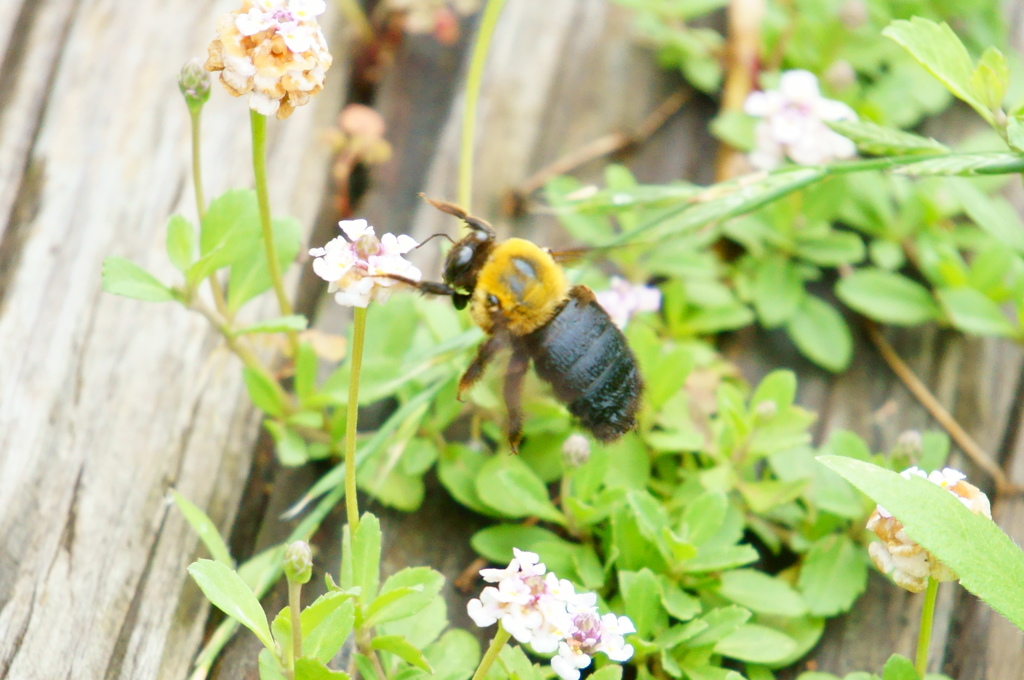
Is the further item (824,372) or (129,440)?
(824,372)

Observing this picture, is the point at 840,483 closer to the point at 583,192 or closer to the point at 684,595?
the point at 684,595

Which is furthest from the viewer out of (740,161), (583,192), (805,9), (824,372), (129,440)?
(805,9)

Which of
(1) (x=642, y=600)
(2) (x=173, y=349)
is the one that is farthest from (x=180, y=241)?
(1) (x=642, y=600)

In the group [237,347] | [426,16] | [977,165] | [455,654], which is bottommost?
[455,654]

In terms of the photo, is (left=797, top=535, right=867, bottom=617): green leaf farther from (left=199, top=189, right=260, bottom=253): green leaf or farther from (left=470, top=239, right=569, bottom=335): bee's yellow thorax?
(left=199, top=189, right=260, bottom=253): green leaf

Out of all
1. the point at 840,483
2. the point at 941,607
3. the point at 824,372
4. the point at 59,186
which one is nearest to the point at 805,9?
the point at 824,372

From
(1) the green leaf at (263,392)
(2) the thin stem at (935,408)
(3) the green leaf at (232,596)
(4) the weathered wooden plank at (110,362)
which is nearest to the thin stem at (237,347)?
A: (1) the green leaf at (263,392)

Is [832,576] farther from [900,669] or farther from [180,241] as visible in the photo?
[180,241]
